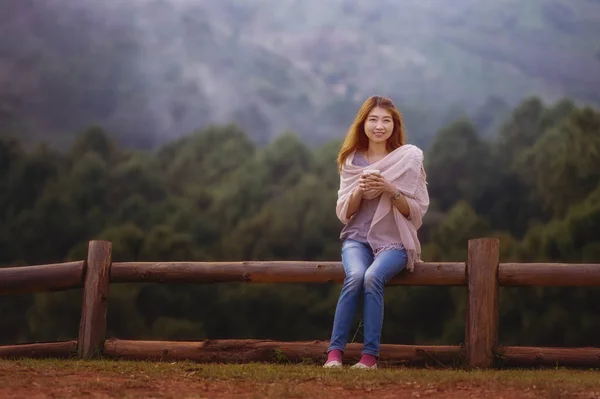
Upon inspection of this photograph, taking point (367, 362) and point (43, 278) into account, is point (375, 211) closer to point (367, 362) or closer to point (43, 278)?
point (367, 362)

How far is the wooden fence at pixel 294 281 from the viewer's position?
17.6 ft

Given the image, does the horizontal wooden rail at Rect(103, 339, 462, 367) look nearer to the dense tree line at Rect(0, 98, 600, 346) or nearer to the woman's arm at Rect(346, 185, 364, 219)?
the woman's arm at Rect(346, 185, 364, 219)

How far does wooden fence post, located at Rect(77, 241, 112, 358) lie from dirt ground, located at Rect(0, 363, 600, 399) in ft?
4.96

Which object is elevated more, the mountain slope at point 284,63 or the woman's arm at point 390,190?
the mountain slope at point 284,63

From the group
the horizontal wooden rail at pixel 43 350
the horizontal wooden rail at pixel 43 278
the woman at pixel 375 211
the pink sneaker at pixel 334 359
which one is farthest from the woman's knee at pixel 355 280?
the horizontal wooden rail at pixel 43 350

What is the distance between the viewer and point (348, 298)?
193 inches

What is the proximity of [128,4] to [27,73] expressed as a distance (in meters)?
1.86

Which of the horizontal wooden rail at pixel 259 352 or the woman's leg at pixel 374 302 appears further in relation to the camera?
the horizontal wooden rail at pixel 259 352

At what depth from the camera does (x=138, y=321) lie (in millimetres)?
12008

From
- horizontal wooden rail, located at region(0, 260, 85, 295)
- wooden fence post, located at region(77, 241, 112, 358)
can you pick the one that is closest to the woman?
wooden fence post, located at region(77, 241, 112, 358)

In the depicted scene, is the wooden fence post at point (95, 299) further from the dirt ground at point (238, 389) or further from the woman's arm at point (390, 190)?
the woman's arm at point (390, 190)

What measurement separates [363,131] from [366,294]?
1.07 meters

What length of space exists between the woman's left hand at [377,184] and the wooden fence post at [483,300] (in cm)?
79

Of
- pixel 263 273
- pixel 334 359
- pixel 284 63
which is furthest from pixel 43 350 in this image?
pixel 284 63
